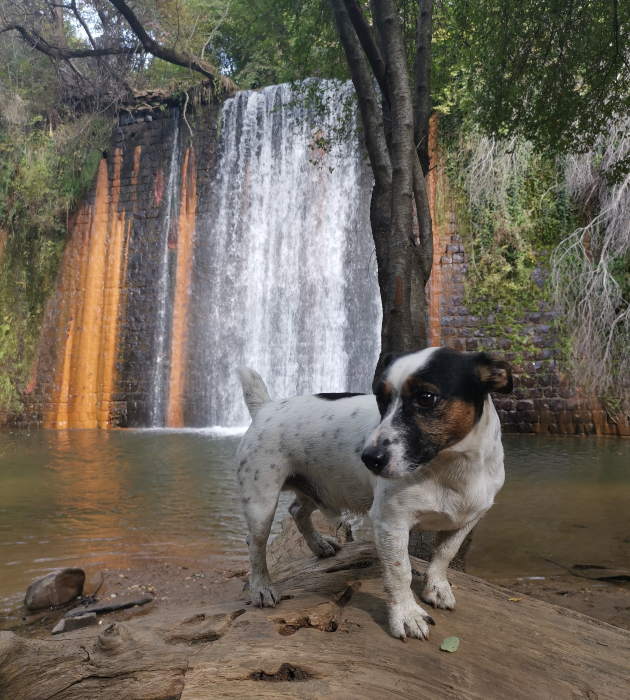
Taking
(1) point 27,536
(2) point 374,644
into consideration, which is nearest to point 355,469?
(2) point 374,644

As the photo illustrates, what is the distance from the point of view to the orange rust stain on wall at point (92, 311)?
1602 centimetres

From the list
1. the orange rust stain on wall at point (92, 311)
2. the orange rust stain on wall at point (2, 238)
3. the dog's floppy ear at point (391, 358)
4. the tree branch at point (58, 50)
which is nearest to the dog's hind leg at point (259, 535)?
the dog's floppy ear at point (391, 358)

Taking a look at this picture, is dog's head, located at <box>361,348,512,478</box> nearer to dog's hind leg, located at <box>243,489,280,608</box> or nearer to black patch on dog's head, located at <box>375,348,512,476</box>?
black patch on dog's head, located at <box>375,348,512,476</box>

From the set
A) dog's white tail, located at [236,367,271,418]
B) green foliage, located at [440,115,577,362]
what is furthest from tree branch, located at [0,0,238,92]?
dog's white tail, located at [236,367,271,418]

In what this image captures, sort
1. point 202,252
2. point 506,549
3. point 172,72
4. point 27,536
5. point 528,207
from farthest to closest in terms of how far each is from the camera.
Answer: point 172,72 → point 202,252 → point 528,207 → point 27,536 → point 506,549

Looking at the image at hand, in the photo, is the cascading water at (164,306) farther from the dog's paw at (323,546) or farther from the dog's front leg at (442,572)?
the dog's front leg at (442,572)

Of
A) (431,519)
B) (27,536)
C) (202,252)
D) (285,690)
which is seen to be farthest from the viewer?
(202,252)

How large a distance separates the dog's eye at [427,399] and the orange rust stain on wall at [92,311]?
586 inches

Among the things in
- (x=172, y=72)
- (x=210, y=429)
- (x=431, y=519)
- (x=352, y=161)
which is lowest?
(x=210, y=429)

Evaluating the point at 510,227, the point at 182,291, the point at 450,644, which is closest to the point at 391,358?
the point at 450,644

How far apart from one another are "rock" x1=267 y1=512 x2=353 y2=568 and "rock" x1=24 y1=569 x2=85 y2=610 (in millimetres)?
1293

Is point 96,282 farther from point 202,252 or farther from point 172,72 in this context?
point 172,72

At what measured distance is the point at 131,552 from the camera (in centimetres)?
498

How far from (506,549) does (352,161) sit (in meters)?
11.9
